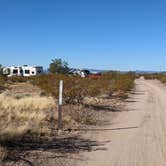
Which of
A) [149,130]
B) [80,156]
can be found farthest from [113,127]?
[80,156]

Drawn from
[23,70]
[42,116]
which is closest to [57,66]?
[23,70]

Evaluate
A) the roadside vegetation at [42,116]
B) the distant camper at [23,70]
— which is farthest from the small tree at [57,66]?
the roadside vegetation at [42,116]

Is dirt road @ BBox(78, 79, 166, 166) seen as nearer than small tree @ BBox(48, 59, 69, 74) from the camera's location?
Yes

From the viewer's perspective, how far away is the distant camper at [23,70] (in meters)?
81.3

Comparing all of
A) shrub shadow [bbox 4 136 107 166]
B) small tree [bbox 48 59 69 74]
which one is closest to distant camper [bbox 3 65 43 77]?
small tree [bbox 48 59 69 74]

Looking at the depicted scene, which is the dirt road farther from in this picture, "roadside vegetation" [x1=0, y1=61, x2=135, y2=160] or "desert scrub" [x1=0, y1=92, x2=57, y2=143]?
"desert scrub" [x1=0, y1=92, x2=57, y2=143]

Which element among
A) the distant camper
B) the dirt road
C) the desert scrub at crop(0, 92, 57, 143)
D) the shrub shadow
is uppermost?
the distant camper

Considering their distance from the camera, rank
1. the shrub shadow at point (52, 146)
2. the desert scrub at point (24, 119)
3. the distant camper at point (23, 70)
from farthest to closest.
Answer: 1. the distant camper at point (23, 70)
2. the desert scrub at point (24, 119)
3. the shrub shadow at point (52, 146)

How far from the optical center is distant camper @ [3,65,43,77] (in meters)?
81.3

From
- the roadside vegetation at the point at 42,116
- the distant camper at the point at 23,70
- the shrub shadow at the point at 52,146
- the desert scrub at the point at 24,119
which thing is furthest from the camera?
the distant camper at the point at 23,70

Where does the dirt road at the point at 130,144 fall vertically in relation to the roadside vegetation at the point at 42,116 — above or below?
below

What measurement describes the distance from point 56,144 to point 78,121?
200 inches

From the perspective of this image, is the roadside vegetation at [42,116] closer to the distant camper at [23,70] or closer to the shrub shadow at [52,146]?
the shrub shadow at [52,146]

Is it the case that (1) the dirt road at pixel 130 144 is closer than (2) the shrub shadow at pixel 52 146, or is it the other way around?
(1) the dirt road at pixel 130 144
